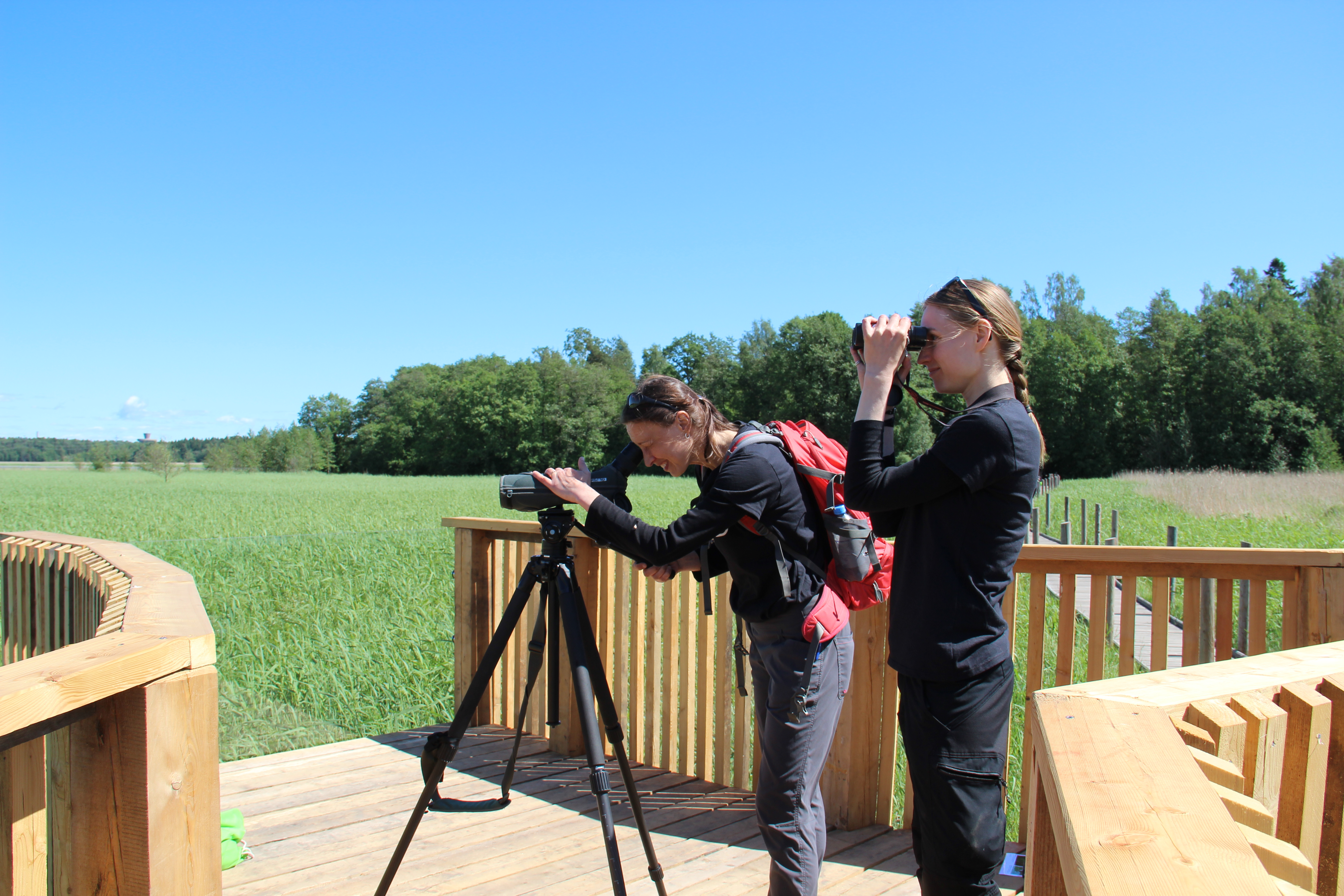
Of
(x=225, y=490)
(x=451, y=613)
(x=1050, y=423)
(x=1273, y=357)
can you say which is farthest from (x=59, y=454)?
(x=1273, y=357)

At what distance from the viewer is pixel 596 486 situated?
2.18 meters

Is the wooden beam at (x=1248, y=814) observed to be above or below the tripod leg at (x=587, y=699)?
above

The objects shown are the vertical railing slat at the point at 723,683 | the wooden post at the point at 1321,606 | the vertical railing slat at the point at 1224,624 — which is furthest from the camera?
the vertical railing slat at the point at 723,683

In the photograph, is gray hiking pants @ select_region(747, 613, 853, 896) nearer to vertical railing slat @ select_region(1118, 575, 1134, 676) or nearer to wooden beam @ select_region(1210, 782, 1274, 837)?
wooden beam @ select_region(1210, 782, 1274, 837)

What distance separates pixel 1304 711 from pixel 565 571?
1665 mm

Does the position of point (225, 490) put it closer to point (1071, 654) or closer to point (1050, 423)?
point (1071, 654)

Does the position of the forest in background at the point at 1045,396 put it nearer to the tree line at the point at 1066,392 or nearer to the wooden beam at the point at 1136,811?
the tree line at the point at 1066,392

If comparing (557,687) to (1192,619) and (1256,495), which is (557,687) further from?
(1256,495)

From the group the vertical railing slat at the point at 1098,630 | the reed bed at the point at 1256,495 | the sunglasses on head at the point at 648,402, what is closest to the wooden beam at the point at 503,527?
the sunglasses on head at the point at 648,402

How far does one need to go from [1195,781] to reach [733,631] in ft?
9.03

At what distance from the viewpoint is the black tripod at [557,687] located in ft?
7.06

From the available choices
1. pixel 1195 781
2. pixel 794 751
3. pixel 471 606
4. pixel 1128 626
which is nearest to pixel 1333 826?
pixel 1195 781

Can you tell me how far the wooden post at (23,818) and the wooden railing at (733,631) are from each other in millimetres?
1992

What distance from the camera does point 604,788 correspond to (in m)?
2.13
